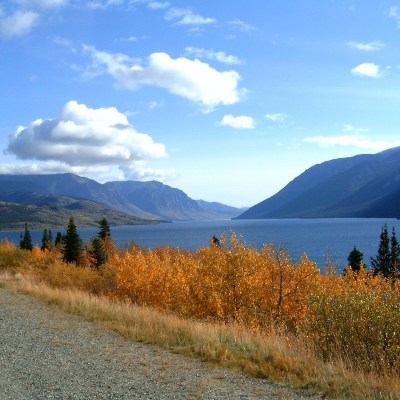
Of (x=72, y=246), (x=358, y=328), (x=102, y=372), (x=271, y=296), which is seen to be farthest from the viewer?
(x=72, y=246)

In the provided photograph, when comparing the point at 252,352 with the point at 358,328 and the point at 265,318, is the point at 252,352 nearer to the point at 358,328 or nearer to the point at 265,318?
the point at 358,328

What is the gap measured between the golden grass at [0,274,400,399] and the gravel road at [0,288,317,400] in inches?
18.8

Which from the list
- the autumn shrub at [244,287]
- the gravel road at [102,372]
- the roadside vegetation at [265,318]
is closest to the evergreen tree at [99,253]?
the roadside vegetation at [265,318]

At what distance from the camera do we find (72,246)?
70.7 metres

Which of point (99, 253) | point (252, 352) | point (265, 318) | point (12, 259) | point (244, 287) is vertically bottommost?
point (99, 253)

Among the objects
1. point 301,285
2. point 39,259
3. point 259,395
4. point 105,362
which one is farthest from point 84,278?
point 259,395

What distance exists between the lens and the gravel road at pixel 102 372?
8.05 metres

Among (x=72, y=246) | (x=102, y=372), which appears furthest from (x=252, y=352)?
(x=72, y=246)

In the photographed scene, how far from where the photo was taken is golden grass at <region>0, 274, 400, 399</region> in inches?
327

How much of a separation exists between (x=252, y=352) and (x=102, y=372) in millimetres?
3912

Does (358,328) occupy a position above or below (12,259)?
above

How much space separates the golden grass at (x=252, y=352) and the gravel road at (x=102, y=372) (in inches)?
18.8

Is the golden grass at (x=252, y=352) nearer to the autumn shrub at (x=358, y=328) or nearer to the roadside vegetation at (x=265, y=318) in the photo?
the roadside vegetation at (x=265, y=318)

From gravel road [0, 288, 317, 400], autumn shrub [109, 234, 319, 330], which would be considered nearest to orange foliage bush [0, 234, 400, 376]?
autumn shrub [109, 234, 319, 330]
